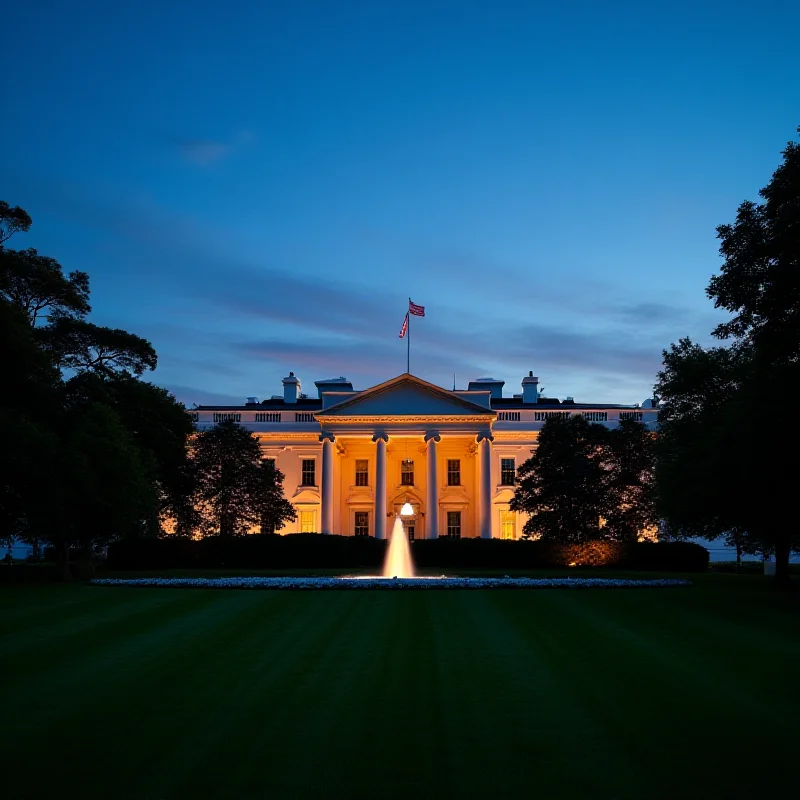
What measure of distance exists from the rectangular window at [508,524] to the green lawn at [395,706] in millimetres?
43732

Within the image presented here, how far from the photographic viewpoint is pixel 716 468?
2600 cm

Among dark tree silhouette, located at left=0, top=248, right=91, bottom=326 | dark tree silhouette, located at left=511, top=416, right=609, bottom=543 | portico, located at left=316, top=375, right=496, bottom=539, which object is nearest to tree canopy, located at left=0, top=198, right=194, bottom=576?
dark tree silhouette, located at left=0, top=248, right=91, bottom=326

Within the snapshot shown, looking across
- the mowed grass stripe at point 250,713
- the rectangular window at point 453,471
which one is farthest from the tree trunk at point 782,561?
the rectangular window at point 453,471

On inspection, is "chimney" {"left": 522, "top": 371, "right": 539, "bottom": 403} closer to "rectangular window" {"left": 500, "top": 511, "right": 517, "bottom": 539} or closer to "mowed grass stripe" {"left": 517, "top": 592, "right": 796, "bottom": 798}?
"rectangular window" {"left": 500, "top": 511, "right": 517, "bottom": 539}

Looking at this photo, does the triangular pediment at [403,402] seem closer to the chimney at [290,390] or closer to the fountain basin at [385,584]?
the chimney at [290,390]

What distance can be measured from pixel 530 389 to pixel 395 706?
61.4m

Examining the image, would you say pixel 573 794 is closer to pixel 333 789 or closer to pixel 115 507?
pixel 333 789

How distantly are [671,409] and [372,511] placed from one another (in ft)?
94.6

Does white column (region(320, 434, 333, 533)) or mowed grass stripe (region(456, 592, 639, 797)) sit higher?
white column (region(320, 434, 333, 533))

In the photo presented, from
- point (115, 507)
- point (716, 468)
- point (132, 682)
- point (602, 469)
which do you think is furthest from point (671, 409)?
point (132, 682)

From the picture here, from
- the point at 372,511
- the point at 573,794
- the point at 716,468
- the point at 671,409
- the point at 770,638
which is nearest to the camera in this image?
the point at 573,794

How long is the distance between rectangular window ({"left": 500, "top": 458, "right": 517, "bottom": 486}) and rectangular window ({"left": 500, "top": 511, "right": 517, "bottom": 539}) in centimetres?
231

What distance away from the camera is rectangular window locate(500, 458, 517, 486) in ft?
203

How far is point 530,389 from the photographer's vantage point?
2729 inches
